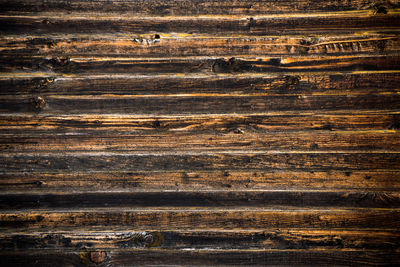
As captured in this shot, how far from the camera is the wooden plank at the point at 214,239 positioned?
4.28 feet

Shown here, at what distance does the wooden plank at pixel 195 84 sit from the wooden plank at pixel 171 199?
62 cm

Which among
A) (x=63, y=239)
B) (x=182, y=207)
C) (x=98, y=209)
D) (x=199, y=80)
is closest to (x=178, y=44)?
(x=199, y=80)

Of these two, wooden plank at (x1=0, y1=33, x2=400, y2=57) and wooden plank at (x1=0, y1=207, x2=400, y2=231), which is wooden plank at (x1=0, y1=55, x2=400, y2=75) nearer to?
wooden plank at (x1=0, y1=33, x2=400, y2=57)

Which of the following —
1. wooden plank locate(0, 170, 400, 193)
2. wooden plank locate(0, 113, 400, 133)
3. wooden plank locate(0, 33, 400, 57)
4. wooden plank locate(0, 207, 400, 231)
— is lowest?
wooden plank locate(0, 207, 400, 231)

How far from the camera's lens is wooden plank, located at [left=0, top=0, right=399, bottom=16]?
1250 mm

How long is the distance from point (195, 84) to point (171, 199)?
717 millimetres

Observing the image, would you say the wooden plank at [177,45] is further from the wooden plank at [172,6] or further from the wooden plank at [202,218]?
the wooden plank at [202,218]

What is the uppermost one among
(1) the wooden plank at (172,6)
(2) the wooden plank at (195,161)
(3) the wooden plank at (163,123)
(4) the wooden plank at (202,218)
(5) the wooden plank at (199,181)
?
(1) the wooden plank at (172,6)

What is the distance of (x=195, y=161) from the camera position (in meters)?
1.29

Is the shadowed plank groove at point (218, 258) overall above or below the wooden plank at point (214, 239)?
below

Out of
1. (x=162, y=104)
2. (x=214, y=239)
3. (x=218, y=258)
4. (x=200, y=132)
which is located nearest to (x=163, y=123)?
(x=162, y=104)

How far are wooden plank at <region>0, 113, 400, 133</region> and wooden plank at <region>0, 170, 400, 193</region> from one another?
26 centimetres

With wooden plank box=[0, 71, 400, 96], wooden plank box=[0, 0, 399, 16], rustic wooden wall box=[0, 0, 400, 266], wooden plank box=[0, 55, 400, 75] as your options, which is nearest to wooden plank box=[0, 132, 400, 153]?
rustic wooden wall box=[0, 0, 400, 266]

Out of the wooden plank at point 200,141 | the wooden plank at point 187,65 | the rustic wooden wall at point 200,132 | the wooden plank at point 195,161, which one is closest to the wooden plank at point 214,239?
the rustic wooden wall at point 200,132
